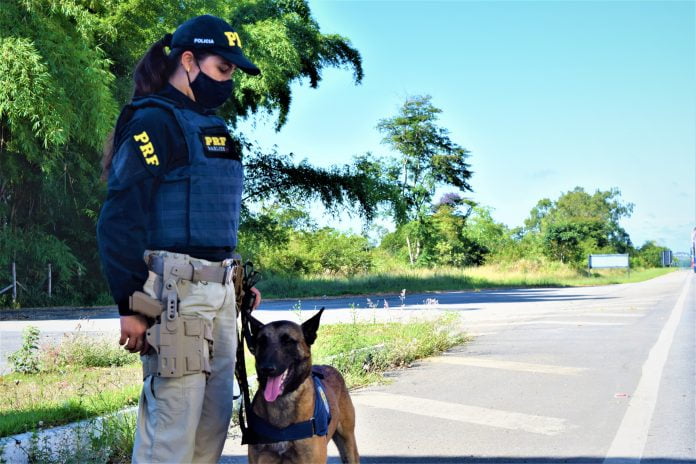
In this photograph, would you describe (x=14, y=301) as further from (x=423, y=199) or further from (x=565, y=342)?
(x=423, y=199)

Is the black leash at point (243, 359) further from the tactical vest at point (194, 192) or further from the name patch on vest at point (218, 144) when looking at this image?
the name patch on vest at point (218, 144)

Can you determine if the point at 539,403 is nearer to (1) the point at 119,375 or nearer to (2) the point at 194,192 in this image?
(1) the point at 119,375

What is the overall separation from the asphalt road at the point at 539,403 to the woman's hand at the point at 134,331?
247cm

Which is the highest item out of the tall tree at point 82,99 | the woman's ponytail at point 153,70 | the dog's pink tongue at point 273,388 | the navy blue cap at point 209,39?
the tall tree at point 82,99

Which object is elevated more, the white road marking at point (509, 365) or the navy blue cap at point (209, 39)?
the navy blue cap at point (209, 39)

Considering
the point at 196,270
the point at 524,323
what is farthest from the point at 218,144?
the point at 524,323

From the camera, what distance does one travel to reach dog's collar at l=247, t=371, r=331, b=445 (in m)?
3.54

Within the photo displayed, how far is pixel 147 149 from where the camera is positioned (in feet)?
9.63

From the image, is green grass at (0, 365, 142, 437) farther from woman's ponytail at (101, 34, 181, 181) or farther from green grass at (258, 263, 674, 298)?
green grass at (258, 263, 674, 298)

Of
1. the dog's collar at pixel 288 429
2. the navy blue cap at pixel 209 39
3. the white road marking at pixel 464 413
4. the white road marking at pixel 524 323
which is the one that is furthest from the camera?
the white road marking at pixel 524 323

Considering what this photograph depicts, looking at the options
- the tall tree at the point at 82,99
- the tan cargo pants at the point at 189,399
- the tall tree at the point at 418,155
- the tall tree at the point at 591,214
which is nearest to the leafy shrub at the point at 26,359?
the tan cargo pants at the point at 189,399

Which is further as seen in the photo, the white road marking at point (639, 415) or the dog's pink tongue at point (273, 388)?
the white road marking at point (639, 415)

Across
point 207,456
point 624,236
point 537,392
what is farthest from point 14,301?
point 624,236

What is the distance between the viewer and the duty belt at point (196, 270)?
297 centimetres
